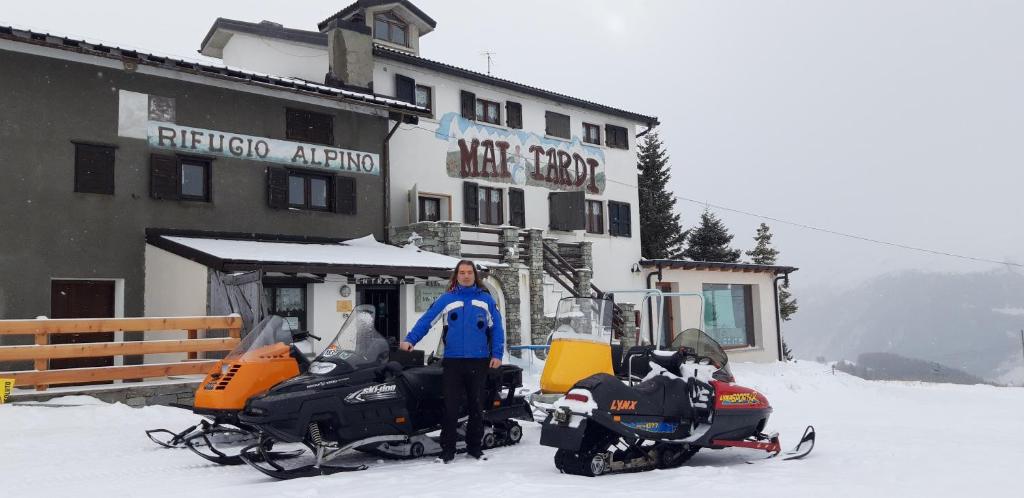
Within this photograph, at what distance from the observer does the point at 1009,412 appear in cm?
1312

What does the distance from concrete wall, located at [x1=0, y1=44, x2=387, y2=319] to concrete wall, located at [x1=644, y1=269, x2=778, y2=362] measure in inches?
546

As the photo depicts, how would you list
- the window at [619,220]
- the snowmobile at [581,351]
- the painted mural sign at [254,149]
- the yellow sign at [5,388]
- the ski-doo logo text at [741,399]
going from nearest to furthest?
the ski-doo logo text at [741,399]
the snowmobile at [581,351]
the yellow sign at [5,388]
the painted mural sign at [254,149]
the window at [619,220]

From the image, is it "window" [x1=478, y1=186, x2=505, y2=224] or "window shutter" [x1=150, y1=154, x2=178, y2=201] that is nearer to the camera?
"window shutter" [x1=150, y1=154, x2=178, y2=201]

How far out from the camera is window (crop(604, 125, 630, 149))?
26.9 metres

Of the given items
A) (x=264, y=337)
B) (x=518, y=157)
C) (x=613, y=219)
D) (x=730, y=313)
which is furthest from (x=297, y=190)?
(x=730, y=313)

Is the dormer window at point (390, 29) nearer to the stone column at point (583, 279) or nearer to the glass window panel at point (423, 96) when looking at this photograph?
the glass window panel at point (423, 96)

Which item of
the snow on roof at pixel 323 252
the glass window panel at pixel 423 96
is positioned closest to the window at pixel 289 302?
the snow on roof at pixel 323 252

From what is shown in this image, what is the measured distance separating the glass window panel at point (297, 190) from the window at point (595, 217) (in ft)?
34.0

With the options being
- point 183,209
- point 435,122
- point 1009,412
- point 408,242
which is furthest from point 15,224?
point 1009,412

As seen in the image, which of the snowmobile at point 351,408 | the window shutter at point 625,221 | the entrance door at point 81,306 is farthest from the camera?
the window shutter at point 625,221

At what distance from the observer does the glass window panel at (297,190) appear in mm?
17938

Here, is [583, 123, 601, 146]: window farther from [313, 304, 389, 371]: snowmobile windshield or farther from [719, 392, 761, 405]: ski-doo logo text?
[313, 304, 389, 371]: snowmobile windshield

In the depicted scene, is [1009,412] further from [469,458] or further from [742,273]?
[742,273]

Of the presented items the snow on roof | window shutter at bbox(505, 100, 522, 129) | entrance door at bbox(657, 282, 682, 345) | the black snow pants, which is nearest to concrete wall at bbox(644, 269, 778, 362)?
entrance door at bbox(657, 282, 682, 345)
